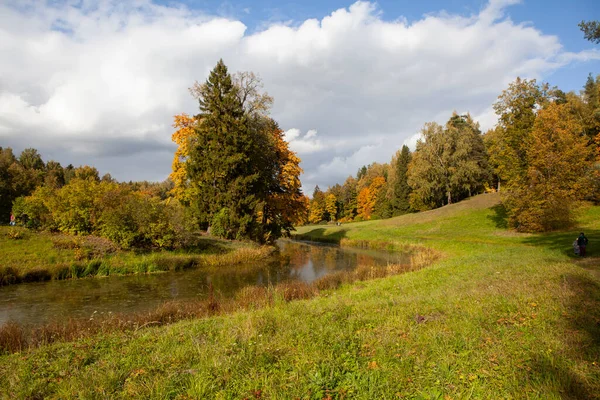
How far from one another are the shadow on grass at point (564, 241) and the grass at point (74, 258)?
22.4m

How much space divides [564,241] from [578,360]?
2475 centimetres

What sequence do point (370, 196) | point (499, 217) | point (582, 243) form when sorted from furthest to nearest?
point (370, 196) → point (499, 217) → point (582, 243)

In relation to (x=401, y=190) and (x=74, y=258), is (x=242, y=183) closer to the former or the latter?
(x=74, y=258)

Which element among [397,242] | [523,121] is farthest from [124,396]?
[523,121]

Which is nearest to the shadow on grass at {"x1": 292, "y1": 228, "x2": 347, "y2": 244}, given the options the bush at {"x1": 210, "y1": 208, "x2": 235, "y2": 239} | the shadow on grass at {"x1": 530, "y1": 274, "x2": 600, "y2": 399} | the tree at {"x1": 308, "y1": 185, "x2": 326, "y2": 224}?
the bush at {"x1": 210, "y1": 208, "x2": 235, "y2": 239}

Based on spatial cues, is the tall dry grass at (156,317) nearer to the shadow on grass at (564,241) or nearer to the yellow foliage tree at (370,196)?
the shadow on grass at (564,241)

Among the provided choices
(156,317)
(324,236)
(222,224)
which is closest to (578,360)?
(156,317)

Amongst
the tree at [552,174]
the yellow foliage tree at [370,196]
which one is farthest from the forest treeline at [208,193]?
the yellow foliage tree at [370,196]

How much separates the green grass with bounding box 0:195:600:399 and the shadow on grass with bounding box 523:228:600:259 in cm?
1316

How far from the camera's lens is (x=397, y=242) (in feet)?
115

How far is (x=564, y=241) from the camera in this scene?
23.9 metres

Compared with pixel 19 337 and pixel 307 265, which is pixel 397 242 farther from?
pixel 19 337

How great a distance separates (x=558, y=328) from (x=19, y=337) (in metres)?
12.1

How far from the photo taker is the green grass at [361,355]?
4484 mm
